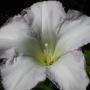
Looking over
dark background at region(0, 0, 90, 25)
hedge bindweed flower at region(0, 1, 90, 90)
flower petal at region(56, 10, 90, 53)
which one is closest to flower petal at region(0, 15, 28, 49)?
hedge bindweed flower at region(0, 1, 90, 90)

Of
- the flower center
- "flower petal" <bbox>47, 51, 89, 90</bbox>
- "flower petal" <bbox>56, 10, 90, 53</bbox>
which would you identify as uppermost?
"flower petal" <bbox>56, 10, 90, 53</bbox>

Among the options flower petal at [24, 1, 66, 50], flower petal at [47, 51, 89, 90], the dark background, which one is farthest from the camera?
the dark background

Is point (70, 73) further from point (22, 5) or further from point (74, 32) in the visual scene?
point (22, 5)

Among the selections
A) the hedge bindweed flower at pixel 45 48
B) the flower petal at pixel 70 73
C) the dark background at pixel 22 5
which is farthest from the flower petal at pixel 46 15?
the dark background at pixel 22 5

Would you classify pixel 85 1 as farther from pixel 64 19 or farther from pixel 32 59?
pixel 32 59

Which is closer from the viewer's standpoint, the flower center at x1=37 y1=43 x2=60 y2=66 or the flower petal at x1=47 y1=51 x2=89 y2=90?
the flower petal at x1=47 y1=51 x2=89 y2=90

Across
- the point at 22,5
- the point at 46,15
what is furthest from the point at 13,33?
the point at 22,5

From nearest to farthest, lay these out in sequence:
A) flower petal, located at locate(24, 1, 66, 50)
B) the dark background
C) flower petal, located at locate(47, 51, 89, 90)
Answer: flower petal, located at locate(47, 51, 89, 90) → flower petal, located at locate(24, 1, 66, 50) → the dark background

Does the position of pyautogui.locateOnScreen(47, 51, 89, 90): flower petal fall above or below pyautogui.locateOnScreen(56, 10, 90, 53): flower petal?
below

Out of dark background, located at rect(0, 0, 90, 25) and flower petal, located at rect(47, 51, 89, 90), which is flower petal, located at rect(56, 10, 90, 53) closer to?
flower petal, located at rect(47, 51, 89, 90)
